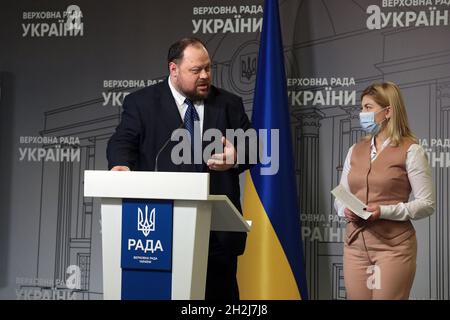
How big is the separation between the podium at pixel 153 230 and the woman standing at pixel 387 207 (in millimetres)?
1588

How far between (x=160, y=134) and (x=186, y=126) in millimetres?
125

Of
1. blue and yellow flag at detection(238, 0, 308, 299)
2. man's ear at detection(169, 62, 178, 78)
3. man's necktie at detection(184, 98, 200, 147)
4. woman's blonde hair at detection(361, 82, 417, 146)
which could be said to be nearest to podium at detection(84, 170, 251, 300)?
man's necktie at detection(184, 98, 200, 147)

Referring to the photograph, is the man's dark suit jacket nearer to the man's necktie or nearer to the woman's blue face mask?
the man's necktie

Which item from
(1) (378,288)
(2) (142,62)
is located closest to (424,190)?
(1) (378,288)

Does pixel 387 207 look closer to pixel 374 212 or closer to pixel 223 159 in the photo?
pixel 374 212

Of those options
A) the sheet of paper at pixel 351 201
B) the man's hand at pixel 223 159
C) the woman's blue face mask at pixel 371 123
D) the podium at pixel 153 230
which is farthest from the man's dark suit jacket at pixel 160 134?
the woman's blue face mask at pixel 371 123

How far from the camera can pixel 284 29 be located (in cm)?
509

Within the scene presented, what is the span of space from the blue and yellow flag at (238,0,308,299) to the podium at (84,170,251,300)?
2.12 meters

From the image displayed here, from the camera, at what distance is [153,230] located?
2414 mm

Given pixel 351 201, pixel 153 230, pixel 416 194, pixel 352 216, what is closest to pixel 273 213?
pixel 352 216

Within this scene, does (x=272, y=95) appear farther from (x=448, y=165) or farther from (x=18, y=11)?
(x=18, y=11)

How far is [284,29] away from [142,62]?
1115mm

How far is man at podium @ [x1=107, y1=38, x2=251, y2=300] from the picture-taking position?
307 cm

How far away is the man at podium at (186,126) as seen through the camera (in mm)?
3070
